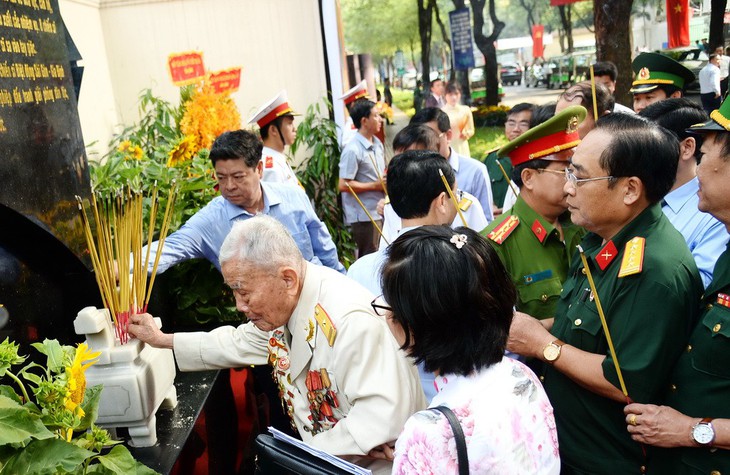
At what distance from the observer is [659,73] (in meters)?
4.22

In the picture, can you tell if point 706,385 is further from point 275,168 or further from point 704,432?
point 275,168

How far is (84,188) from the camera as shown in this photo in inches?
108

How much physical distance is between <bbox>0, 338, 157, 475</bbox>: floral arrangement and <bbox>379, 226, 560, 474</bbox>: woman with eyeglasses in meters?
0.73

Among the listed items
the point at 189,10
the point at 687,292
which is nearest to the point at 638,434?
the point at 687,292

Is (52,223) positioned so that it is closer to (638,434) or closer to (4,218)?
(4,218)

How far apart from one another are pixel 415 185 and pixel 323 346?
792 mm

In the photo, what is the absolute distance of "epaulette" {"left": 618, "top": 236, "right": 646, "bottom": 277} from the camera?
5.62ft

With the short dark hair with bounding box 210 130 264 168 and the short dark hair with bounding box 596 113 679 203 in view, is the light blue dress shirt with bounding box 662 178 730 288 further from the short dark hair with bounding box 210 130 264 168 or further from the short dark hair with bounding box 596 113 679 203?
the short dark hair with bounding box 210 130 264 168

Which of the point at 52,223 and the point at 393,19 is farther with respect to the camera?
the point at 393,19

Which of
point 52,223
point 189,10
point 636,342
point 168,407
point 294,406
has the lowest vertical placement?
point 168,407

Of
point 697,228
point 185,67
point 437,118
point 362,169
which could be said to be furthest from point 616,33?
Result: point 697,228

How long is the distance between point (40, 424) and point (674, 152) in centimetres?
166

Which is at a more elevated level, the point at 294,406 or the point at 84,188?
the point at 84,188

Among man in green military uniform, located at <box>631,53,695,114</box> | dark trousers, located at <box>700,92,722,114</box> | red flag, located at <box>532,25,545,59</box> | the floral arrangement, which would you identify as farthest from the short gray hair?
red flag, located at <box>532,25,545,59</box>
